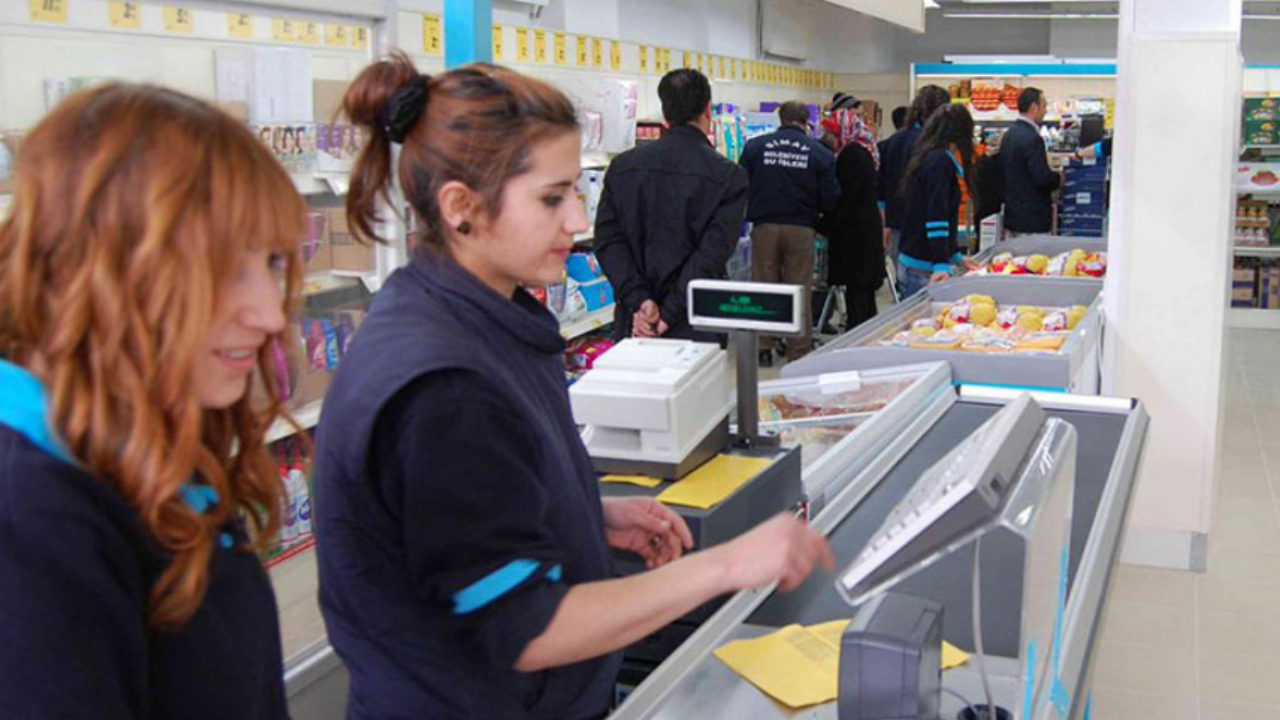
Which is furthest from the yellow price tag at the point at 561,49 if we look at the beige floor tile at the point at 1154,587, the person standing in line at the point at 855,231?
the beige floor tile at the point at 1154,587

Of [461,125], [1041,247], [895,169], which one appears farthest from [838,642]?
[895,169]

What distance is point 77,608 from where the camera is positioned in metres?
0.94

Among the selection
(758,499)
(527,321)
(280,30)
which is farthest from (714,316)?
(280,30)

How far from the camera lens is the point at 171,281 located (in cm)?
98

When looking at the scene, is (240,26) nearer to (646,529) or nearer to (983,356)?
(646,529)

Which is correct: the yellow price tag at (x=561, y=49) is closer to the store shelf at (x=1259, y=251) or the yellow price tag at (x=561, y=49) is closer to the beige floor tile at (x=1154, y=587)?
the beige floor tile at (x=1154, y=587)

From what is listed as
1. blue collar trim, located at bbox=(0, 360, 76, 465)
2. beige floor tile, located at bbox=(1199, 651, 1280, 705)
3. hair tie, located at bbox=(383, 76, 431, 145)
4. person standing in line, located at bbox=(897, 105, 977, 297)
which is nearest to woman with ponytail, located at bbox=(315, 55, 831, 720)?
hair tie, located at bbox=(383, 76, 431, 145)

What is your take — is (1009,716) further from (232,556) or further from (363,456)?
(232,556)

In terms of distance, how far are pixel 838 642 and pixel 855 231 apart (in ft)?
23.7

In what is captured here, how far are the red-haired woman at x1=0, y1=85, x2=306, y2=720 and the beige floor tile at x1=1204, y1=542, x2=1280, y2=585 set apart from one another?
4715 mm

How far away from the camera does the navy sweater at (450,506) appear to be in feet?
4.38

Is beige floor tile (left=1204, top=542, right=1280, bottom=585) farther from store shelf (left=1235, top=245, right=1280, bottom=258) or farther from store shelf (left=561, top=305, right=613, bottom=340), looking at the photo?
store shelf (left=1235, top=245, right=1280, bottom=258)

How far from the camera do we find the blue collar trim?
963 mm

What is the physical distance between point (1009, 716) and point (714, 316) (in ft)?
3.07
